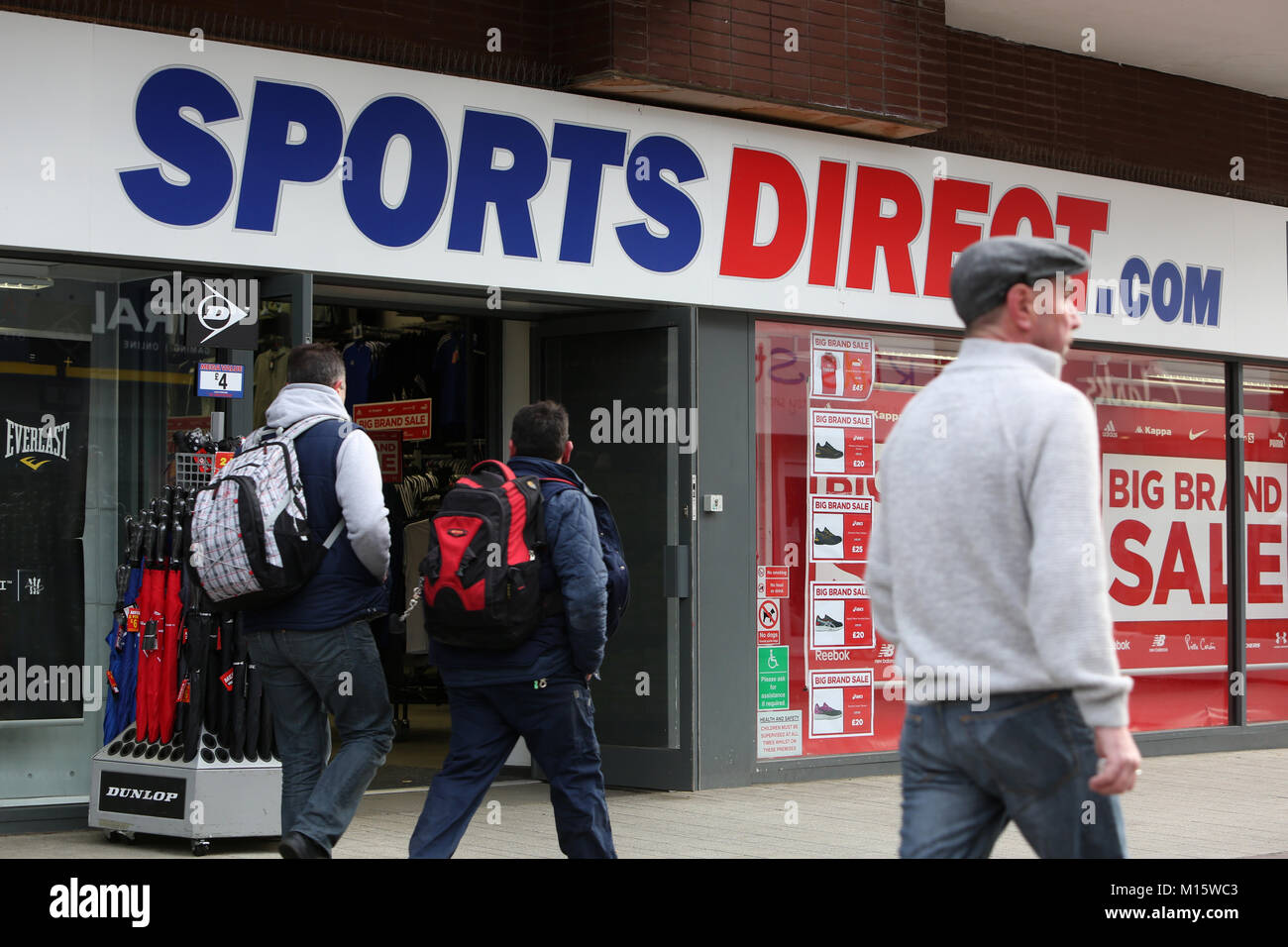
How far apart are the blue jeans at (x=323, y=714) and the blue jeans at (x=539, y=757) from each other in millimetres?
260

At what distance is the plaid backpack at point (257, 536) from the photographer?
5.39m

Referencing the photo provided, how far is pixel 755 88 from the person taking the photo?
9.24 meters

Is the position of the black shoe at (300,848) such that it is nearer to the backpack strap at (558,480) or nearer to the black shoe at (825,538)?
the backpack strap at (558,480)

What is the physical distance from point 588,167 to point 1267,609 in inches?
261

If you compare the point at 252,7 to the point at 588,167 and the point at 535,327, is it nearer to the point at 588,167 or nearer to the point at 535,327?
the point at 588,167

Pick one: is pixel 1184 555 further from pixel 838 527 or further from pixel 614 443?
pixel 614 443

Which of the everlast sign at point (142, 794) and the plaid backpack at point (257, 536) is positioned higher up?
the plaid backpack at point (257, 536)

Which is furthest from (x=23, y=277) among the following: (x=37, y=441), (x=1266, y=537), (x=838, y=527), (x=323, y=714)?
(x=1266, y=537)

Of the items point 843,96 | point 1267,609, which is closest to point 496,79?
point 843,96

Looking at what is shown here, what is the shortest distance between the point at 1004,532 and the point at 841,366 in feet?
22.4

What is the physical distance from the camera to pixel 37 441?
7801 millimetres

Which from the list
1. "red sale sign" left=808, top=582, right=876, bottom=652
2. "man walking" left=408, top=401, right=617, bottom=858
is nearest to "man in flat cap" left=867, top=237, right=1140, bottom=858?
"man walking" left=408, top=401, right=617, bottom=858

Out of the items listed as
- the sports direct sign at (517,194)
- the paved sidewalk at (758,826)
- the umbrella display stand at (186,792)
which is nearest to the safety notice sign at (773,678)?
the paved sidewalk at (758,826)

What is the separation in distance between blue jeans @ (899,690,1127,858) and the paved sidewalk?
4.00 meters
